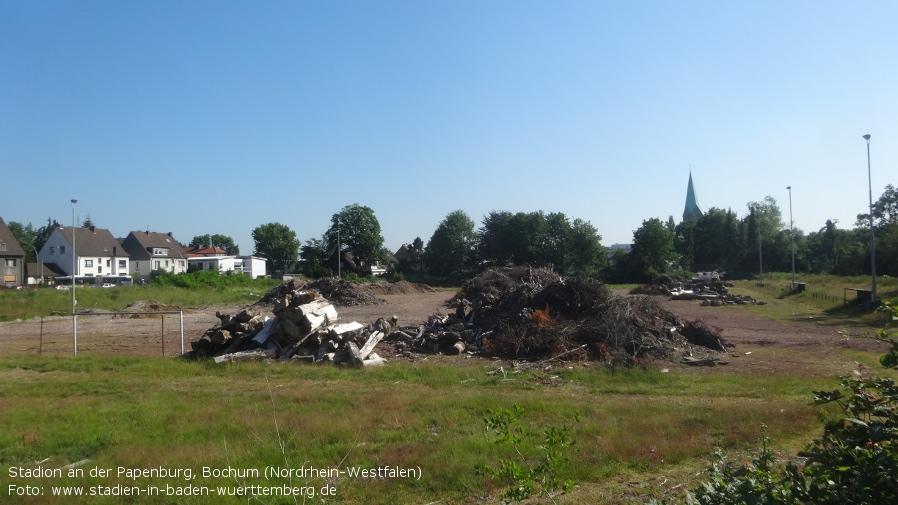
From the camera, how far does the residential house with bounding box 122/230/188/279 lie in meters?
83.6

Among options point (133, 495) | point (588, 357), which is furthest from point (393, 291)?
point (133, 495)

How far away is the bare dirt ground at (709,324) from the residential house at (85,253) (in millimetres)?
47009

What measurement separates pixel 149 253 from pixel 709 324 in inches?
3142

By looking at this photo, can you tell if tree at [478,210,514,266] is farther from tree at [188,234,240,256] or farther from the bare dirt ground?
tree at [188,234,240,256]

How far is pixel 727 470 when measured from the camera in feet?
11.7

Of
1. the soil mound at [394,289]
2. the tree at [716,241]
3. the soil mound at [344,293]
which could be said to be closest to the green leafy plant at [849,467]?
the soil mound at [344,293]

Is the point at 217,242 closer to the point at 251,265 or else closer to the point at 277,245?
the point at 277,245

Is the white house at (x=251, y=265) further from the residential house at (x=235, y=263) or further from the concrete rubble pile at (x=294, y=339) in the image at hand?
the concrete rubble pile at (x=294, y=339)

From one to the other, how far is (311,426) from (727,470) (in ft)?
20.8

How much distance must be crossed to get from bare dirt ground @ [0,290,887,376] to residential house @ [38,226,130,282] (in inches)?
1851

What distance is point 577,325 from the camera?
17.8m

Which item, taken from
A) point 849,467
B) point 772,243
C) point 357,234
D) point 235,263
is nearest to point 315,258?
point 357,234

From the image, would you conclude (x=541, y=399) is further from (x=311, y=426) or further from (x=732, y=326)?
(x=732, y=326)

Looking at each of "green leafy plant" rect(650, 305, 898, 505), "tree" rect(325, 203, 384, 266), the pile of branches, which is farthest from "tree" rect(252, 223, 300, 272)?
"green leafy plant" rect(650, 305, 898, 505)
